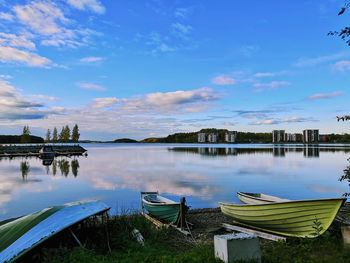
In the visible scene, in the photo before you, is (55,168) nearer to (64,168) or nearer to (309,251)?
(64,168)

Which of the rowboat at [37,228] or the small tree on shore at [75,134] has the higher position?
the small tree on shore at [75,134]

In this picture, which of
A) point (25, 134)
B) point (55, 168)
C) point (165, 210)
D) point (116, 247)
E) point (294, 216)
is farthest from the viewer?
point (25, 134)

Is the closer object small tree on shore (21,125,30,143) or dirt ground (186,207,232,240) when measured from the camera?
dirt ground (186,207,232,240)

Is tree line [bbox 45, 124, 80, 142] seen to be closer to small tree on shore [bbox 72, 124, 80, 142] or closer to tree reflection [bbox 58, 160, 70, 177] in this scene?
small tree on shore [bbox 72, 124, 80, 142]

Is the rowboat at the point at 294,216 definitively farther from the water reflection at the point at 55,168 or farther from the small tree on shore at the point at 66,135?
the small tree on shore at the point at 66,135

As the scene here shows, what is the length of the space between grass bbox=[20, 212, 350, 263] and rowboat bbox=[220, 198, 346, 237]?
39cm

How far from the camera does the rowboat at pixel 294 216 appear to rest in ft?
27.4

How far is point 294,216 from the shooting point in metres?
8.87

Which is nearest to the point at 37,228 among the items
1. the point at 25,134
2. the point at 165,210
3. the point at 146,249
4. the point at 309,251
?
the point at 146,249

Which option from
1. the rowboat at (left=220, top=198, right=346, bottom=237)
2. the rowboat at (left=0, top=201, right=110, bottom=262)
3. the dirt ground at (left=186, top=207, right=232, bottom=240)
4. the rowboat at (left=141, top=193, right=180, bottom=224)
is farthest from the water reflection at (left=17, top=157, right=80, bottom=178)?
the rowboat at (left=220, top=198, right=346, bottom=237)

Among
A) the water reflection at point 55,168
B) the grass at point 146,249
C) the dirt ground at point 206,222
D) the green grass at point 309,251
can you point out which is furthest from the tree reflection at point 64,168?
the green grass at point 309,251

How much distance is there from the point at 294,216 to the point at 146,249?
16.2ft

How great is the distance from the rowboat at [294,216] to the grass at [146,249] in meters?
0.39

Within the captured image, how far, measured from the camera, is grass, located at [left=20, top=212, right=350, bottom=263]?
6.94 meters
